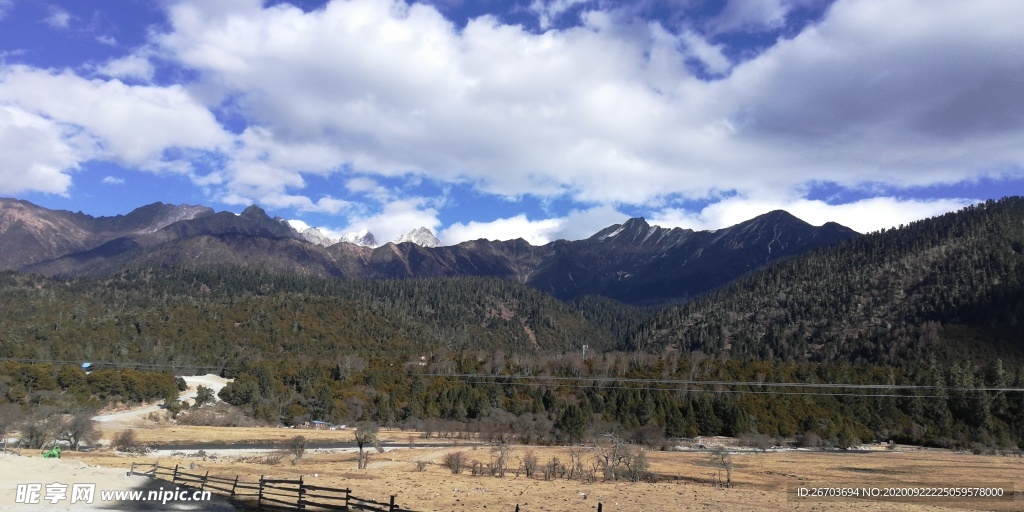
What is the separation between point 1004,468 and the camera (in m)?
86.0

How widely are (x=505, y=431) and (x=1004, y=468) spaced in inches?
3120

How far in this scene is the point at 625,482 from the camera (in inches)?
2552

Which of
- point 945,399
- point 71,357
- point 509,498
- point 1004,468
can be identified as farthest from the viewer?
point 71,357

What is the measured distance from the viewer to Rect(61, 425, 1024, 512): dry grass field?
46781mm

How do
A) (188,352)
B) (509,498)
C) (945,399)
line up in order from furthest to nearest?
(188,352)
(945,399)
(509,498)

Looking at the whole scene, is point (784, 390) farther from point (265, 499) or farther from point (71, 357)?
point (71, 357)

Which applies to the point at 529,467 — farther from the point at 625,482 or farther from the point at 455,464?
the point at 625,482

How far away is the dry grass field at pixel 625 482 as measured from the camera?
4678 centimetres

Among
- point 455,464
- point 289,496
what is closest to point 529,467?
point 455,464

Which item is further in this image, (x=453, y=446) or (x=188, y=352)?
(x=188, y=352)

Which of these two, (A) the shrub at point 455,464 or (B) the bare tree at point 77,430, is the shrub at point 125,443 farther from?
(A) the shrub at point 455,464

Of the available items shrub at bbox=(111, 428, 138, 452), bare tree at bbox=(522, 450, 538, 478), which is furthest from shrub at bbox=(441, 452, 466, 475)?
shrub at bbox=(111, 428, 138, 452)

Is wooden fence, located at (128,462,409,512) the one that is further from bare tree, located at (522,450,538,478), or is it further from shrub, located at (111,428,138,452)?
shrub, located at (111,428,138,452)

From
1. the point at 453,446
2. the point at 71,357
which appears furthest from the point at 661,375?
the point at 71,357
